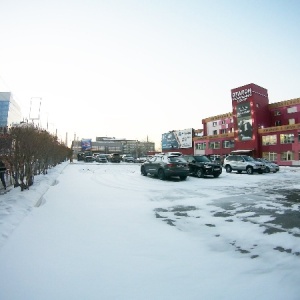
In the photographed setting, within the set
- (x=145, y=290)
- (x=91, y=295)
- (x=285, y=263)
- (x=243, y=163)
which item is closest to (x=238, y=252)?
(x=285, y=263)

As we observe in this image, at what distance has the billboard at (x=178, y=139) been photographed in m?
66.9

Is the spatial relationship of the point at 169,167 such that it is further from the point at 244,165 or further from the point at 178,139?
the point at 178,139

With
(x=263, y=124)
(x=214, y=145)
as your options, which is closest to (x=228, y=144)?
(x=214, y=145)

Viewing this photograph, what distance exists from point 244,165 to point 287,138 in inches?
929

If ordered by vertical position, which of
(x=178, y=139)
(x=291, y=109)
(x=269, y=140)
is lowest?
(x=269, y=140)

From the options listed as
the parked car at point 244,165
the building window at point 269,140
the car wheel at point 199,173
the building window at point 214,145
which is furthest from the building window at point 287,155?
the car wheel at point 199,173

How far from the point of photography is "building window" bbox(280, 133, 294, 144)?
38834 mm

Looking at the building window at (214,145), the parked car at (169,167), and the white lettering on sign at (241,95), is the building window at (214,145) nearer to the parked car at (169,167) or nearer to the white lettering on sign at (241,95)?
the white lettering on sign at (241,95)

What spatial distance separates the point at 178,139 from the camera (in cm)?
7044

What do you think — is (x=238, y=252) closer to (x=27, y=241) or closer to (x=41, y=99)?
(x=27, y=241)

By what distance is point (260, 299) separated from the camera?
2.44 meters

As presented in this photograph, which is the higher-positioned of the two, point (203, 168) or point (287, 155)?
point (287, 155)

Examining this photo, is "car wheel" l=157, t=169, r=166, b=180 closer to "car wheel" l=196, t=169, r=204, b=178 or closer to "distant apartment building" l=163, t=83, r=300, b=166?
"car wheel" l=196, t=169, r=204, b=178

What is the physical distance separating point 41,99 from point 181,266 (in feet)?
127
